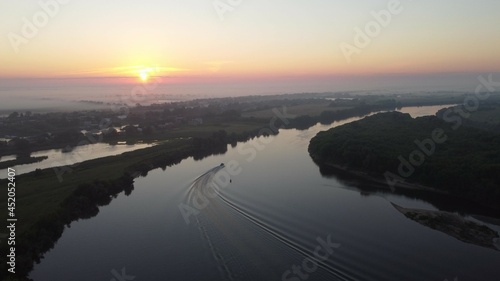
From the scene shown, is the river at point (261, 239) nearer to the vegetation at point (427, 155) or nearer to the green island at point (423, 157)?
the green island at point (423, 157)

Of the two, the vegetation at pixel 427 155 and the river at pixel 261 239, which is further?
the vegetation at pixel 427 155

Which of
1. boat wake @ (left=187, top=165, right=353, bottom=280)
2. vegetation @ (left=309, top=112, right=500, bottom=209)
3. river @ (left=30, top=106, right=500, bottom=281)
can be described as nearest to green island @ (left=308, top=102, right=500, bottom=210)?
vegetation @ (left=309, top=112, right=500, bottom=209)

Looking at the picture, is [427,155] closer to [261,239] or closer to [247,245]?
[261,239]

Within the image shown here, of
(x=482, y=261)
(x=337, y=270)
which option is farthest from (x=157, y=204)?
(x=482, y=261)

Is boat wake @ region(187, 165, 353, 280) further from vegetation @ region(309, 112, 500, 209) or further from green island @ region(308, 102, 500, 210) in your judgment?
vegetation @ region(309, 112, 500, 209)

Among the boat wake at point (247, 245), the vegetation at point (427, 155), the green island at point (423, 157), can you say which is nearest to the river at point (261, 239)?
the boat wake at point (247, 245)

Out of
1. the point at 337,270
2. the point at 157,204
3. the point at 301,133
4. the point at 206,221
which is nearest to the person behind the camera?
the point at 337,270

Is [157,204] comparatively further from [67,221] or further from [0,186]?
[0,186]
